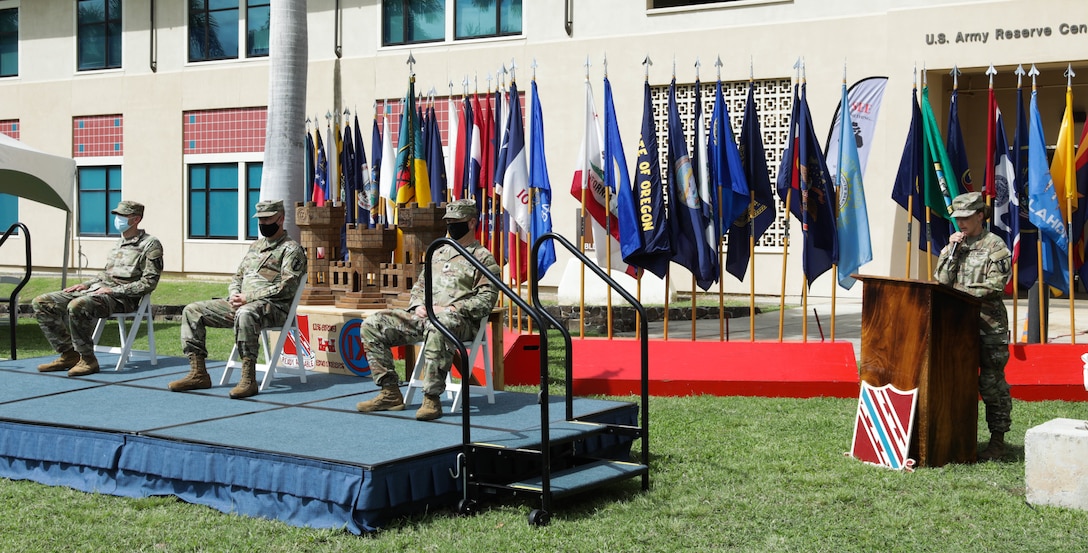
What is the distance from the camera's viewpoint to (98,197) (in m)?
27.7

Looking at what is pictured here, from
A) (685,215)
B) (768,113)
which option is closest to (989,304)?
(685,215)

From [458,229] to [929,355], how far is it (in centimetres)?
305

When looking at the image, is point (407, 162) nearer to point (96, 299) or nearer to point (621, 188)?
point (621, 188)

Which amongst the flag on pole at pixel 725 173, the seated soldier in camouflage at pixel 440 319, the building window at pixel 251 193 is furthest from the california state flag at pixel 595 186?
the building window at pixel 251 193

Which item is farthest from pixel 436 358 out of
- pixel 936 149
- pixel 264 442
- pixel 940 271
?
pixel 936 149

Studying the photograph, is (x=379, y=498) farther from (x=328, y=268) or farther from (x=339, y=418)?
(x=328, y=268)

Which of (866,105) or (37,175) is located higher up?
(866,105)

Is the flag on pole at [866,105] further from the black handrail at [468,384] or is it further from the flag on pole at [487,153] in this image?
the black handrail at [468,384]

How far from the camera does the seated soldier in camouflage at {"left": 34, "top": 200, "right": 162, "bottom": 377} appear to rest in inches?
360

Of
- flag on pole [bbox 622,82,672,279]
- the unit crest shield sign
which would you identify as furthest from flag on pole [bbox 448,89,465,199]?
the unit crest shield sign

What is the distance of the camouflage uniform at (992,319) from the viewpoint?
7312 mm

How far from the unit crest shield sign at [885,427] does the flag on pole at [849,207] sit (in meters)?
3.73

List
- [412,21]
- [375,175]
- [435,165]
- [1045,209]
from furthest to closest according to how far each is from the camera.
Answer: [412,21] < [375,175] < [435,165] < [1045,209]

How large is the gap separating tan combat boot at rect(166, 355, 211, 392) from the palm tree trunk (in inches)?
250
